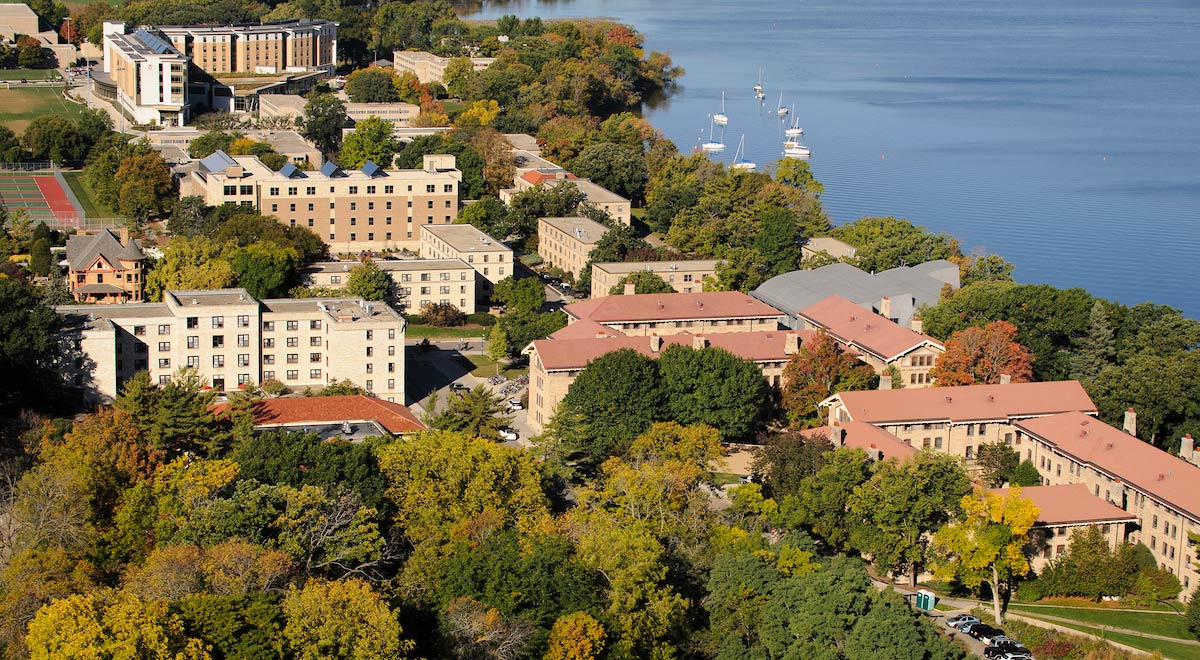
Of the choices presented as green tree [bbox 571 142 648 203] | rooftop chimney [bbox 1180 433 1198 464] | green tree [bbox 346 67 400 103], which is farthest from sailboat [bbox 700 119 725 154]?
rooftop chimney [bbox 1180 433 1198 464]

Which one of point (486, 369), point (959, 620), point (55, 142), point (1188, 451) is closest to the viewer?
point (959, 620)

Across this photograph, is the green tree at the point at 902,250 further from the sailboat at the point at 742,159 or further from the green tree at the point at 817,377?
the sailboat at the point at 742,159

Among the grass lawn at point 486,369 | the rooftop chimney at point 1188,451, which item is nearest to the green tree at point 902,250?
the grass lawn at point 486,369

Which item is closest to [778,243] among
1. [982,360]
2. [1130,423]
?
[982,360]

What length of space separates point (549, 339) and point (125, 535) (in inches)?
656

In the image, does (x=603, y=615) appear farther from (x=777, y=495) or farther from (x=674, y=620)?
(x=777, y=495)

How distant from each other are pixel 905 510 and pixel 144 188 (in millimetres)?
40871

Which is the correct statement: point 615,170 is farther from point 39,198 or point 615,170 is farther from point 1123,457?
point 1123,457

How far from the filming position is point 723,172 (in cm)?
7438

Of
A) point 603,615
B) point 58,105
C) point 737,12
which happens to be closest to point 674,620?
point 603,615

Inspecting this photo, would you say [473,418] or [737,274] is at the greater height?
[737,274]

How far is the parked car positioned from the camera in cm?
3509

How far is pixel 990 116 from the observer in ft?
344

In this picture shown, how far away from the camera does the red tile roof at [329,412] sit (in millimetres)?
41406
